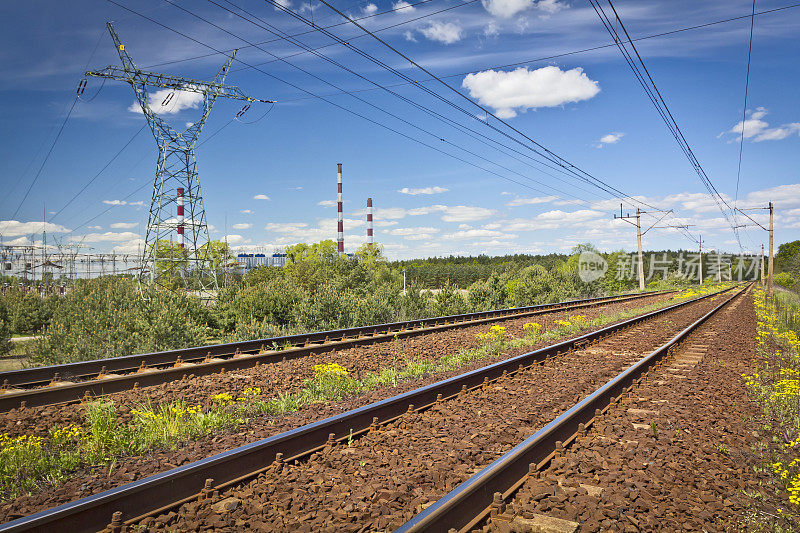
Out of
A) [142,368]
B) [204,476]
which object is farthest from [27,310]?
[204,476]

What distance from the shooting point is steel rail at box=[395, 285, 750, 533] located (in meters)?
3.47

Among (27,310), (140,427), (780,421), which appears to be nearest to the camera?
(140,427)

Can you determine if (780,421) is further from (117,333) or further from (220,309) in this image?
(220,309)

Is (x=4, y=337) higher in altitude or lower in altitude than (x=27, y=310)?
lower

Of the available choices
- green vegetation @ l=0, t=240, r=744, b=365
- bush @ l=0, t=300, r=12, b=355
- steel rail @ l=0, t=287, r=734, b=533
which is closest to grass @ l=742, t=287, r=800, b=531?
steel rail @ l=0, t=287, r=734, b=533

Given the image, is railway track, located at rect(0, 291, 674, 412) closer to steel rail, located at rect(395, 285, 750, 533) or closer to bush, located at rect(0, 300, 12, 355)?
steel rail, located at rect(395, 285, 750, 533)

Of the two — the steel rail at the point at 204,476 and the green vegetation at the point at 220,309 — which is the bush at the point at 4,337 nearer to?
the green vegetation at the point at 220,309

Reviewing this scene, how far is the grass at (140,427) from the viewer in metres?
4.89

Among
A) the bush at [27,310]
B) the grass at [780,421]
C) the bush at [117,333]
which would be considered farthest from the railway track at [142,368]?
the bush at [27,310]

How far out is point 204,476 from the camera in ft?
14.2

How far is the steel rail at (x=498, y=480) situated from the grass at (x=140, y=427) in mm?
3280

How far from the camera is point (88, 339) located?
475 inches

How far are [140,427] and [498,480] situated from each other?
416 cm

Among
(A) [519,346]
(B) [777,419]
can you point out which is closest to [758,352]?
(A) [519,346]
